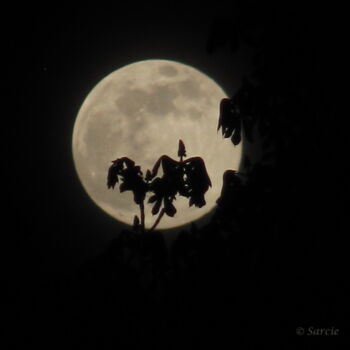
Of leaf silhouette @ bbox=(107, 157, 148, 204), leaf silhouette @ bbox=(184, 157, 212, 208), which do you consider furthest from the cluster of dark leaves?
leaf silhouette @ bbox=(107, 157, 148, 204)

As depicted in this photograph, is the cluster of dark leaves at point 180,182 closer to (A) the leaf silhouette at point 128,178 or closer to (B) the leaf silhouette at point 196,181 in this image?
(B) the leaf silhouette at point 196,181

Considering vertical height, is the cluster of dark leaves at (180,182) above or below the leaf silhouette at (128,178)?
below

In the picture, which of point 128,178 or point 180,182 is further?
point 128,178

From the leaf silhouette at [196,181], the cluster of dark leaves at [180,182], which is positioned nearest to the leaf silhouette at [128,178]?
the cluster of dark leaves at [180,182]

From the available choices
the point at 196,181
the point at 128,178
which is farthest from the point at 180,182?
the point at 128,178

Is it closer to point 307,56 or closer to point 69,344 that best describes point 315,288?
point 307,56

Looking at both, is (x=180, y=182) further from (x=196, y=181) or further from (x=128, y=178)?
(x=128, y=178)

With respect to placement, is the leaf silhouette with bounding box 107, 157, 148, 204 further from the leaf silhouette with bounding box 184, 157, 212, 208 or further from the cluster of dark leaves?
the leaf silhouette with bounding box 184, 157, 212, 208

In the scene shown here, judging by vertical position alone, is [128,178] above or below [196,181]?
above

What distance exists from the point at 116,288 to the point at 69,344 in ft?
1.20

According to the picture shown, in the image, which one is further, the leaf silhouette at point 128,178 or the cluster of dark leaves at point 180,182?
the leaf silhouette at point 128,178

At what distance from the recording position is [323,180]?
219cm

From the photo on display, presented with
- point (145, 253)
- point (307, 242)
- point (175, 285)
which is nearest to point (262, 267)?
point (307, 242)

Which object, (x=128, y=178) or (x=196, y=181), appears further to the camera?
(x=128, y=178)
